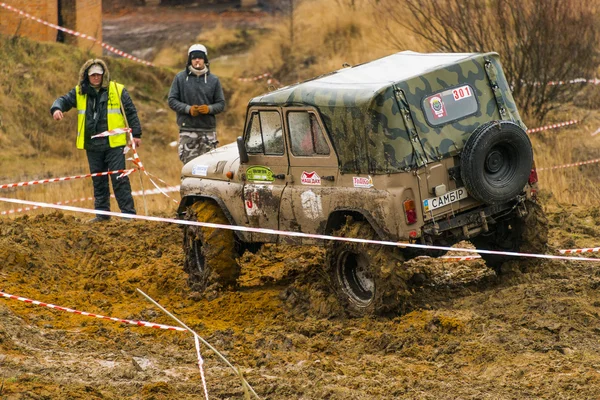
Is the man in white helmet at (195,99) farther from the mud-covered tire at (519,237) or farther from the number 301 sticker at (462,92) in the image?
the number 301 sticker at (462,92)

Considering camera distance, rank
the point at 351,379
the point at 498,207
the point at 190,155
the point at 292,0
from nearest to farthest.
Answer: the point at 351,379, the point at 498,207, the point at 190,155, the point at 292,0

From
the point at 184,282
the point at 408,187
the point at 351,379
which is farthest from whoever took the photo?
the point at 184,282

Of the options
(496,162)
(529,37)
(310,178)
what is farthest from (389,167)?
(529,37)

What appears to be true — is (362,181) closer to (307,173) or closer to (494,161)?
(307,173)

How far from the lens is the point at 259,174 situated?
1048cm

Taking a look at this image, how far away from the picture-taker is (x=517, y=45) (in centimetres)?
1931

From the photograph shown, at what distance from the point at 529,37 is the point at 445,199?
1038 cm

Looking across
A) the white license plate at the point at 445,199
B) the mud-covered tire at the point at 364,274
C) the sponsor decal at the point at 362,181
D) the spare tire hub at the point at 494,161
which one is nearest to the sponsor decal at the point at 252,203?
the mud-covered tire at the point at 364,274

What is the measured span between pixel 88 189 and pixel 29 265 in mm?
6976

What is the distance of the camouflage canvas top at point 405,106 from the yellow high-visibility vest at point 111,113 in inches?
186

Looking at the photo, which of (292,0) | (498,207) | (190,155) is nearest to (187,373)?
(498,207)

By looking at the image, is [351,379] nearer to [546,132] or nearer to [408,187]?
[408,187]

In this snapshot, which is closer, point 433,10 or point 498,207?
point 498,207

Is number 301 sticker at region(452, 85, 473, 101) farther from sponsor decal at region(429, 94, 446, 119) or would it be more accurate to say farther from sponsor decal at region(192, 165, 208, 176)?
sponsor decal at region(192, 165, 208, 176)
